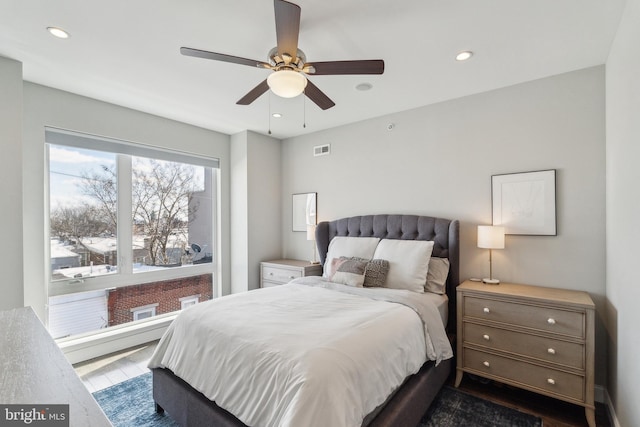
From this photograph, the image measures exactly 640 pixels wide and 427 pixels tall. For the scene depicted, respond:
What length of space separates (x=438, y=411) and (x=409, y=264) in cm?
117

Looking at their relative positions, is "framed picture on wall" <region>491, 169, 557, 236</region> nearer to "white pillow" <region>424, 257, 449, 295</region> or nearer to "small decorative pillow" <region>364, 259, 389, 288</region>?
"white pillow" <region>424, 257, 449, 295</region>

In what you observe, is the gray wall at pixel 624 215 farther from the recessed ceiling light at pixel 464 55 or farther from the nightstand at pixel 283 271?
the nightstand at pixel 283 271

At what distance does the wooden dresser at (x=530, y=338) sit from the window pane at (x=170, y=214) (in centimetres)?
332

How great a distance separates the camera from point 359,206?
12.7 feet

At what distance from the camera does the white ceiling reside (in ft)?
5.93

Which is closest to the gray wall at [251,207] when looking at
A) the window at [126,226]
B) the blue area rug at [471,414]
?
the window at [126,226]

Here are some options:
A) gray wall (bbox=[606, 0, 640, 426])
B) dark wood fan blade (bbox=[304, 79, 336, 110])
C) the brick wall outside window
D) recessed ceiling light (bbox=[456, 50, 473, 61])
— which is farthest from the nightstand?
gray wall (bbox=[606, 0, 640, 426])

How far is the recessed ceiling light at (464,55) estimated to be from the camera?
226 cm

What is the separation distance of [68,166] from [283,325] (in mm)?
2946

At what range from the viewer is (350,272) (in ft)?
9.57

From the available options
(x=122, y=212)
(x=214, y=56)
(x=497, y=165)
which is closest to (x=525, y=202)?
(x=497, y=165)

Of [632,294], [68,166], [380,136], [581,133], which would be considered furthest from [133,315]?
[581,133]

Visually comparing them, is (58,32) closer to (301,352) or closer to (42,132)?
(42,132)

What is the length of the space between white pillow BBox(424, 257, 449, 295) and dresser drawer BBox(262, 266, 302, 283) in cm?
156
